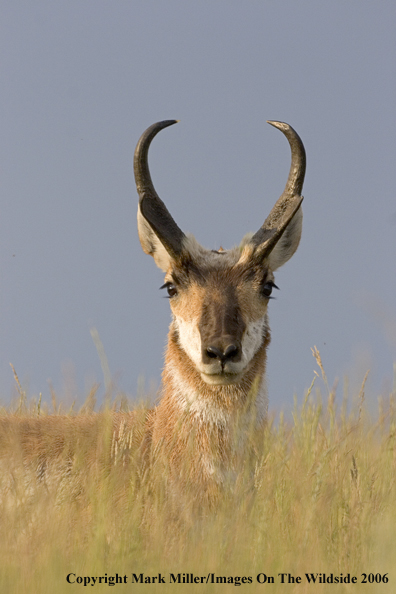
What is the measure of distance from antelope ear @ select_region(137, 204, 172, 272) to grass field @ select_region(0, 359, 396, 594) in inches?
79.8

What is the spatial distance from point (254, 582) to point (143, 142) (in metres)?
4.39

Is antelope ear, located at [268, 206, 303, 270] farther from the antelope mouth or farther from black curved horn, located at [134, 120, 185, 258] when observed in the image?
the antelope mouth

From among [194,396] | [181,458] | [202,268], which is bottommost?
[181,458]

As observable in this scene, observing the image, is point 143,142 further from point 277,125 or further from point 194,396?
point 194,396

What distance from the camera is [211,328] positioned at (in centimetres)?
597

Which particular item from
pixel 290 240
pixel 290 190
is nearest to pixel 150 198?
pixel 290 190

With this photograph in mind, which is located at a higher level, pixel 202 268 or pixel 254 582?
pixel 202 268

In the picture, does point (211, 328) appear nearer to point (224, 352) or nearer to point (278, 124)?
point (224, 352)

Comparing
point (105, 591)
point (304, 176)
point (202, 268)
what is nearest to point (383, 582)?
point (105, 591)

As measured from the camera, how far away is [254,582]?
4574mm

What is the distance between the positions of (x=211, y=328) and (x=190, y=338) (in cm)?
38

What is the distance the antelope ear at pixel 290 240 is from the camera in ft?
25.3

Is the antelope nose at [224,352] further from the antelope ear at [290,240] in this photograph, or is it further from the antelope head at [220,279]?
the antelope ear at [290,240]

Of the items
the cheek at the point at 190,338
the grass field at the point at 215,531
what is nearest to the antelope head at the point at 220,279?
the cheek at the point at 190,338
